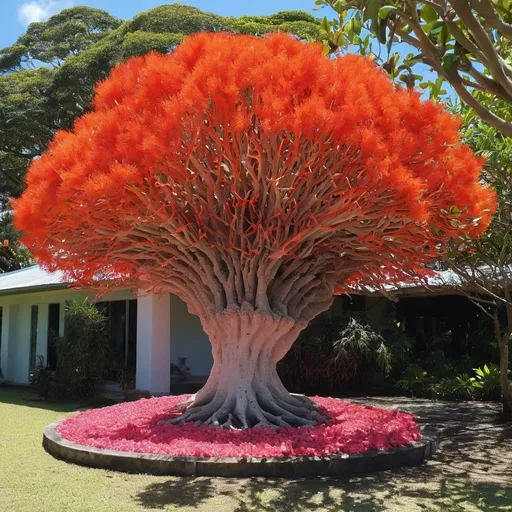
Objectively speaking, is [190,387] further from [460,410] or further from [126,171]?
[126,171]

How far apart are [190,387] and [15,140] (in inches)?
587

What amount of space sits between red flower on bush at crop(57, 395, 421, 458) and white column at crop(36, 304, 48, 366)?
9374 mm

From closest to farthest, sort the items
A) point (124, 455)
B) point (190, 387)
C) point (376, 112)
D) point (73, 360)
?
point (124, 455) < point (376, 112) < point (73, 360) < point (190, 387)

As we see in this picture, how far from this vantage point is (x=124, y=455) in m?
7.62

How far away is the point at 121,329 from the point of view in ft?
57.8

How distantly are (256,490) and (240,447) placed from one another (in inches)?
44.1

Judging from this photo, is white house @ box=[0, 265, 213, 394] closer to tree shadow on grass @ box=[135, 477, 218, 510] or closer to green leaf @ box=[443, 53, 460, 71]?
tree shadow on grass @ box=[135, 477, 218, 510]

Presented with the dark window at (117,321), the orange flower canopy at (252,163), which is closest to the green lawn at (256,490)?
the orange flower canopy at (252,163)

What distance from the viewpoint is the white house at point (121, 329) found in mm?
14875

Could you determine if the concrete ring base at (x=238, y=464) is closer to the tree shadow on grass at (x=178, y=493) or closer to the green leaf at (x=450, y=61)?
the tree shadow on grass at (x=178, y=493)

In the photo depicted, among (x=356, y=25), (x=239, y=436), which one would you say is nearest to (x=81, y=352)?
(x=239, y=436)

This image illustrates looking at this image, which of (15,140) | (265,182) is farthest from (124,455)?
(15,140)

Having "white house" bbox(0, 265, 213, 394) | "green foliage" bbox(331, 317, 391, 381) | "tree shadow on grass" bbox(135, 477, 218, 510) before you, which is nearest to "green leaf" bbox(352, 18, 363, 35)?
"tree shadow on grass" bbox(135, 477, 218, 510)

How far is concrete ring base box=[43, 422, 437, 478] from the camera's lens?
7.36 metres
